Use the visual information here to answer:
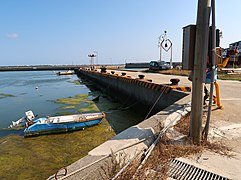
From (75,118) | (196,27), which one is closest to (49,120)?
(75,118)

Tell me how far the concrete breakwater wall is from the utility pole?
160 inches

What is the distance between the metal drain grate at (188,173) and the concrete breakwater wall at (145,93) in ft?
15.7

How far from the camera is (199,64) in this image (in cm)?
311

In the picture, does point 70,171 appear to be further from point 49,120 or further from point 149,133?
point 49,120

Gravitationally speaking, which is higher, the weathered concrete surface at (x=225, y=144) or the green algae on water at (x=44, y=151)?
the weathered concrete surface at (x=225, y=144)

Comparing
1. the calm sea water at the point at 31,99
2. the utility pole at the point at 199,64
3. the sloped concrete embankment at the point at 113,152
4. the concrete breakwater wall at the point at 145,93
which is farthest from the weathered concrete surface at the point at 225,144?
the calm sea water at the point at 31,99

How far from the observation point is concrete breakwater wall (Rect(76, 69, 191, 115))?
815cm

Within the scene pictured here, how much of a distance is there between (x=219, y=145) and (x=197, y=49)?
1.67 meters

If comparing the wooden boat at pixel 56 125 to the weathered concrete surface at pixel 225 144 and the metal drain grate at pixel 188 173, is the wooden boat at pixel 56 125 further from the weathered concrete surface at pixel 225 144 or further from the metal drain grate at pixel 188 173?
the metal drain grate at pixel 188 173

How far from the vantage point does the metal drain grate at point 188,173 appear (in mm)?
2436

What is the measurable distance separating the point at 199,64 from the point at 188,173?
1699 mm

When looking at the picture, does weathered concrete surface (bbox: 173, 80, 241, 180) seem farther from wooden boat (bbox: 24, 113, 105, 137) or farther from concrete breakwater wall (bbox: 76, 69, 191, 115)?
wooden boat (bbox: 24, 113, 105, 137)

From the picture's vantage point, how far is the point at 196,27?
3.11 m

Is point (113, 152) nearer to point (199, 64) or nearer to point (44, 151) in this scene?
point (199, 64)
